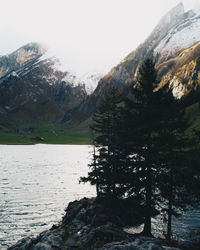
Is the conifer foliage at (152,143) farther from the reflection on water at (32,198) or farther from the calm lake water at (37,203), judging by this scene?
the reflection on water at (32,198)

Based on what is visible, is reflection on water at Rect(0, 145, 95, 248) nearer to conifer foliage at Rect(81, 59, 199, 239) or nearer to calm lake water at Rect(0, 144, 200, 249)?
calm lake water at Rect(0, 144, 200, 249)

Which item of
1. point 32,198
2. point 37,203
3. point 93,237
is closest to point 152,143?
point 93,237

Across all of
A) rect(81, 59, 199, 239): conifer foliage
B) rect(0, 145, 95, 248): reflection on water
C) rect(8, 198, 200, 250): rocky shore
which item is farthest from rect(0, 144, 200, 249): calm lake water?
rect(81, 59, 199, 239): conifer foliage

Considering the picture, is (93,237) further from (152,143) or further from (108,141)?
(108,141)

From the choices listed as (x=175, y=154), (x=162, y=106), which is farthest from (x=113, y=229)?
(x=162, y=106)

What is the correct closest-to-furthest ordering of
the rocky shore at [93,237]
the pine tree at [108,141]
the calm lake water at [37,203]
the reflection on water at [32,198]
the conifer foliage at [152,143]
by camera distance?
1. the rocky shore at [93,237]
2. the conifer foliage at [152,143]
3. the calm lake water at [37,203]
4. the pine tree at [108,141]
5. the reflection on water at [32,198]

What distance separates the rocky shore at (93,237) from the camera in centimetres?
1667

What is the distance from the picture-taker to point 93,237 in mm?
19578

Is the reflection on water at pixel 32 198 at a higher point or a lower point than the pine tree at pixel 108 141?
lower

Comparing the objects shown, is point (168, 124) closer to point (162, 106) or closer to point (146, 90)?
point (162, 106)

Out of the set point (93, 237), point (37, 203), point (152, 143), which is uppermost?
point (152, 143)

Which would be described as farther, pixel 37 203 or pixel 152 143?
pixel 37 203

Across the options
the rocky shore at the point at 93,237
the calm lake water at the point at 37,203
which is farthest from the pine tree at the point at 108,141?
the rocky shore at the point at 93,237

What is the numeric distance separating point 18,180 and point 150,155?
52832 mm
